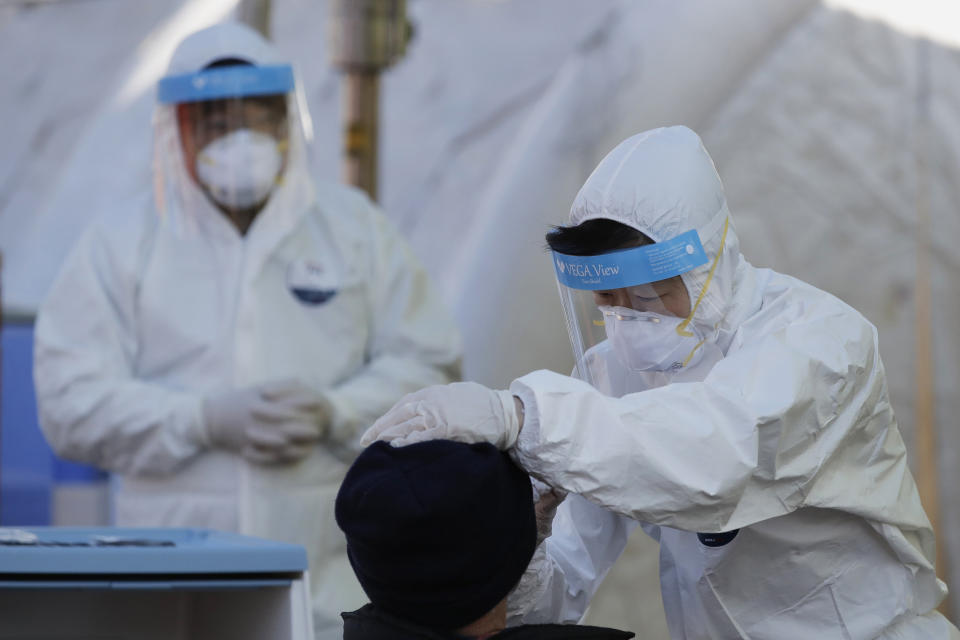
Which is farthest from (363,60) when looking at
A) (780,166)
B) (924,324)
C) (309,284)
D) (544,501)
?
(544,501)

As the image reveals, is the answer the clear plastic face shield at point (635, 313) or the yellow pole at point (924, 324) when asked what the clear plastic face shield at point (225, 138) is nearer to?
the clear plastic face shield at point (635, 313)

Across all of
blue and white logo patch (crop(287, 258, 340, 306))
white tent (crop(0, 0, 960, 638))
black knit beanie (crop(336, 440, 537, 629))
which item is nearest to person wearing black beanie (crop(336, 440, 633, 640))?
black knit beanie (crop(336, 440, 537, 629))

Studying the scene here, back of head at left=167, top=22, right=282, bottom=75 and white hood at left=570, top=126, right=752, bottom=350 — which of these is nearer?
white hood at left=570, top=126, right=752, bottom=350

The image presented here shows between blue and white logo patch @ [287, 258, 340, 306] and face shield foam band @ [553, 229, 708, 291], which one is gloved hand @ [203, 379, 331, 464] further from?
face shield foam band @ [553, 229, 708, 291]

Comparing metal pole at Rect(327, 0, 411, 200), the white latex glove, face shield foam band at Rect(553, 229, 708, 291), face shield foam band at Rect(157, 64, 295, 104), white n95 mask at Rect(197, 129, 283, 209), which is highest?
metal pole at Rect(327, 0, 411, 200)

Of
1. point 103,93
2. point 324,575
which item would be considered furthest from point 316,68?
point 324,575

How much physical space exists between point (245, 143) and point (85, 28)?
6.22 meters

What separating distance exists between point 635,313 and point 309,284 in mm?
1404

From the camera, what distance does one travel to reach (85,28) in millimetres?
8633

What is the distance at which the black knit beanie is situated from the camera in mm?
1516

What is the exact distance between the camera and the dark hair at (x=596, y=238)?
178 centimetres

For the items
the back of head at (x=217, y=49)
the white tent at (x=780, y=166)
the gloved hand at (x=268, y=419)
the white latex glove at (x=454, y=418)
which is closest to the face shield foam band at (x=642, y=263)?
the white latex glove at (x=454, y=418)

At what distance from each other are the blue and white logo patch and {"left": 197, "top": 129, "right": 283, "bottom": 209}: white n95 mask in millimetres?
216

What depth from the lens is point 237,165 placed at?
3031 mm
